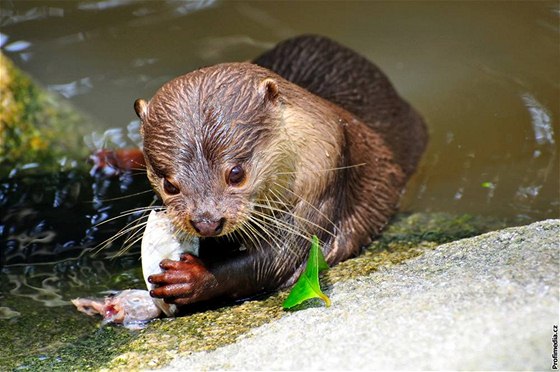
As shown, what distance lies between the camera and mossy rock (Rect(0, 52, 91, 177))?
435 cm

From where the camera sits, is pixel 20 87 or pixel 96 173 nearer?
pixel 96 173

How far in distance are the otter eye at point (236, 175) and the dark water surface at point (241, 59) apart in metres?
0.78

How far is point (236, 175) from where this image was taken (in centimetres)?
275

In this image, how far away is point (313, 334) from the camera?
247 centimetres

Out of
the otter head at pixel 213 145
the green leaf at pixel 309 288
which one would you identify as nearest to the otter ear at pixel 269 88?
the otter head at pixel 213 145

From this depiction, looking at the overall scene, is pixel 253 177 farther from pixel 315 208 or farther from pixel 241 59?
pixel 241 59

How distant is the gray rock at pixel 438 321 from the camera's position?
2150 mm

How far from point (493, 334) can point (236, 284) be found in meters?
1.09

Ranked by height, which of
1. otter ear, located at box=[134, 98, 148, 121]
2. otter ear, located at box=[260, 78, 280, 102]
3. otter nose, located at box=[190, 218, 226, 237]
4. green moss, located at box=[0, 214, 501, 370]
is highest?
otter ear, located at box=[260, 78, 280, 102]

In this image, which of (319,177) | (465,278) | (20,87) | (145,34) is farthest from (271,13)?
(465,278)

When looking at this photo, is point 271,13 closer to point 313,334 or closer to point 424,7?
point 424,7

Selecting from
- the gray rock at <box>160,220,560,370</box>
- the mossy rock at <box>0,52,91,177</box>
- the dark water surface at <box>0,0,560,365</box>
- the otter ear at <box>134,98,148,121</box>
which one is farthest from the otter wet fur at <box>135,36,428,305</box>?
the mossy rock at <box>0,52,91,177</box>

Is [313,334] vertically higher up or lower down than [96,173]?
higher up

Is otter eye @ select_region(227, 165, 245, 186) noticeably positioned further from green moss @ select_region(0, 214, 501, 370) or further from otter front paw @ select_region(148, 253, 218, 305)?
green moss @ select_region(0, 214, 501, 370)
